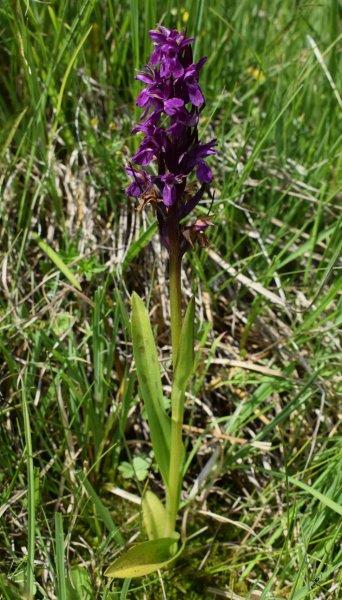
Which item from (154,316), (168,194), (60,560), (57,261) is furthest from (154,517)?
(168,194)

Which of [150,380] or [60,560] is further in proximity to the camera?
[150,380]

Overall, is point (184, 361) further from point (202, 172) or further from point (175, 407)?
point (202, 172)

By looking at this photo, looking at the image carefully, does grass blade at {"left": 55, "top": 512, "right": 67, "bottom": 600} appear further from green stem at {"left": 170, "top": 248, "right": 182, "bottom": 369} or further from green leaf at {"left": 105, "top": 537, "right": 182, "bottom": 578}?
green stem at {"left": 170, "top": 248, "right": 182, "bottom": 369}

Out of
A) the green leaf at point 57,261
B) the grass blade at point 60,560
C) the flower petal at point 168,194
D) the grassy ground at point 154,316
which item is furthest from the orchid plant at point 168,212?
the green leaf at point 57,261

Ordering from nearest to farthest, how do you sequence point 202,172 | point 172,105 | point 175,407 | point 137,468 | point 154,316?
point 172,105 → point 202,172 → point 175,407 → point 137,468 → point 154,316

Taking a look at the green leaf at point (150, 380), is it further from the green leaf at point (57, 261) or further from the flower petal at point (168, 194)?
the green leaf at point (57, 261)

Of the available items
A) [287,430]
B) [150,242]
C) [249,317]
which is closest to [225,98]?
[150,242]

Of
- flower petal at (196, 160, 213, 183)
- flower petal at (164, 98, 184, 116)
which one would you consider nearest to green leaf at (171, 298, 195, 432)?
flower petal at (196, 160, 213, 183)

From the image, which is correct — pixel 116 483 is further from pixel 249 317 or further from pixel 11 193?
pixel 11 193
